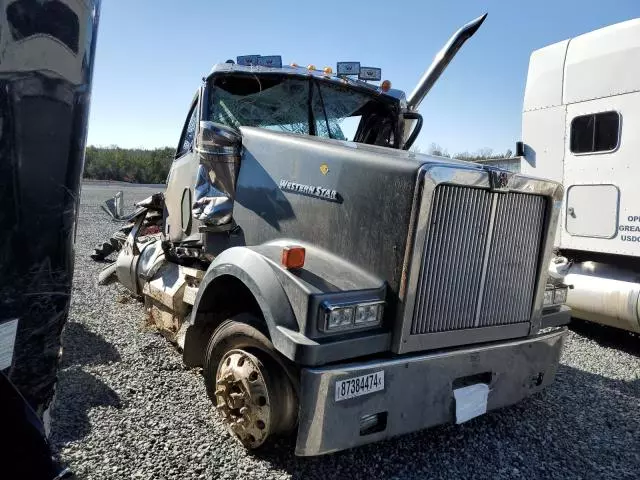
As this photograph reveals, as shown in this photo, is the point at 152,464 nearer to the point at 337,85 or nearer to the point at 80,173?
the point at 80,173

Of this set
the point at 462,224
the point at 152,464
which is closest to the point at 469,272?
the point at 462,224

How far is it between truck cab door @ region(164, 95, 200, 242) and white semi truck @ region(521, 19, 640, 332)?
424 centimetres

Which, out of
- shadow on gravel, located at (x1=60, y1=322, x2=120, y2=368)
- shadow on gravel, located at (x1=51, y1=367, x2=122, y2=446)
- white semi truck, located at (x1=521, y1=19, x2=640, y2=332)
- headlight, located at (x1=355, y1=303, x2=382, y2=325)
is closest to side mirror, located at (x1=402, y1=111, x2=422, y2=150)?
white semi truck, located at (x1=521, y1=19, x2=640, y2=332)

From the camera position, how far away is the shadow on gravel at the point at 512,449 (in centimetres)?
309

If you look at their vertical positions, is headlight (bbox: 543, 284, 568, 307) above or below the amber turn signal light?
below

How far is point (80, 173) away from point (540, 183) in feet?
8.92

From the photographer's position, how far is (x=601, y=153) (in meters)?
5.85

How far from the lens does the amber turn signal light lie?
9.28ft

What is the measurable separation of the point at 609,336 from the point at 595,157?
2330 mm

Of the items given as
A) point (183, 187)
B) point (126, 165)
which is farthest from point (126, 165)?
point (183, 187)

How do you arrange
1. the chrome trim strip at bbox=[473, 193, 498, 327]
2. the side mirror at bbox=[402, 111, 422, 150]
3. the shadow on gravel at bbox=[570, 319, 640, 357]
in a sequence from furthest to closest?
the shadow on gravel at bbox=[570, 319, 640, 357], the side mirror at bbox=[402, 111, 422, 150], the chrome trim strip at bbox=[473, 193, 498, 327]

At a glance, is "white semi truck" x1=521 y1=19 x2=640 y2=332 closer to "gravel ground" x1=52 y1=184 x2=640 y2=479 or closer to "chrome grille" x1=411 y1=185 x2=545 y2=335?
"gravel ground" x1=52 y1=184 x2=640 y2=479

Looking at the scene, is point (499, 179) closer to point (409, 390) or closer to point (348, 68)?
point (409, 390)

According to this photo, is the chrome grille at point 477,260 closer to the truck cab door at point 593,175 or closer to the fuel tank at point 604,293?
the fuel tank at point 604,293
